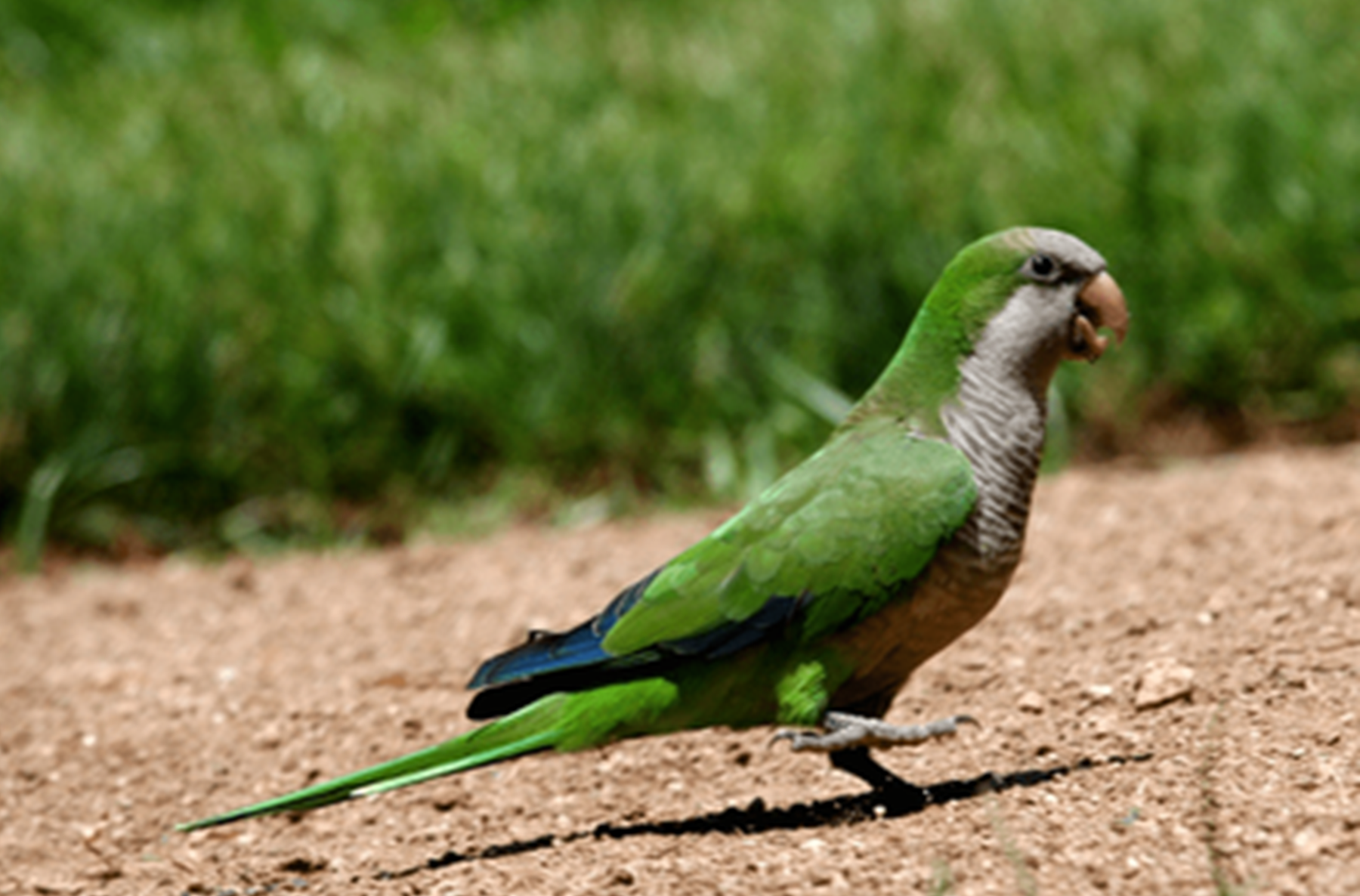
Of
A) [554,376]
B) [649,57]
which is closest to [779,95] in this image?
[649,57]

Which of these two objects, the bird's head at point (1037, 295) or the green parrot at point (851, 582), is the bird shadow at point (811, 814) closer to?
the green parrot at point (851, 582)

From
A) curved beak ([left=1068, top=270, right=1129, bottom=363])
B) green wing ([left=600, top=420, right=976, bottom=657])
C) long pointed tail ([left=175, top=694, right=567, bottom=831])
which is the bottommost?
long pointed tail ([left=175, top=694, right=567, bottom=831])

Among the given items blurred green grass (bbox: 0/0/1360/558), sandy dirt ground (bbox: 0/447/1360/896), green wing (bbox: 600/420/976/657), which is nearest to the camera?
sandy dirt ground (bbox: 0/447/1360/896)

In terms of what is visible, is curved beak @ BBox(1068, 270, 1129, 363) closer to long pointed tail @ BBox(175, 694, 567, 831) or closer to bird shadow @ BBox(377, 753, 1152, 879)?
bird shadow @ BBox(377, 753, 1152, 879)

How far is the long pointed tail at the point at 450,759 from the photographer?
3.16m

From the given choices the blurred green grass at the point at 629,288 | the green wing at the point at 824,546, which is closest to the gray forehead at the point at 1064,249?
the green wing at the point at 824,546

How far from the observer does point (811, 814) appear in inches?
131

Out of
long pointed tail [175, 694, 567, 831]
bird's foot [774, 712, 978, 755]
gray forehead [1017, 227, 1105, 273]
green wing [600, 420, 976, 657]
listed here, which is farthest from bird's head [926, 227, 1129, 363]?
long pointed tail [175, 694, 567, 831]

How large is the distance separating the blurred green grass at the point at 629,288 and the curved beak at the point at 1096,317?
2.47m

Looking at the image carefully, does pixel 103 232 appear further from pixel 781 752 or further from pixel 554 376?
pixel 781 752

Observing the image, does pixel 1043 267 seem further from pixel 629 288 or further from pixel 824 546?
pixel 629 288

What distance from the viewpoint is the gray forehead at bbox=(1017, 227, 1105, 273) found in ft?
10.8

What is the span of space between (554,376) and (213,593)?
1.26 m

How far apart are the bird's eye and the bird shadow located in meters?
0.84
